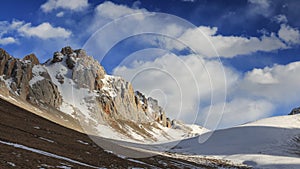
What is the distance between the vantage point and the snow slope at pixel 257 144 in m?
78.6

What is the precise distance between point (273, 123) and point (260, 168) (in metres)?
64.9

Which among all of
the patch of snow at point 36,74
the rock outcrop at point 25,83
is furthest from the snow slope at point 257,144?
the patch of snow at point 36,74

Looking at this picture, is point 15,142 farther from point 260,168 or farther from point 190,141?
point 190,141

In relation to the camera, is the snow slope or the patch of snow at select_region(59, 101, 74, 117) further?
the patch of snow at select_region(59, 101, 74, 117)

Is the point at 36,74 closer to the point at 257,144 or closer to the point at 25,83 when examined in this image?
the point at 25,83

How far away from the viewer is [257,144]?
326ft

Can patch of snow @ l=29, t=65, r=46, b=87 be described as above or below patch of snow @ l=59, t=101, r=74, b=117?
above

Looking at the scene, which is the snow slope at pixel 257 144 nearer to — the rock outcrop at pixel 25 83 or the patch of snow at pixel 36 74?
the rock outcrop at pixel 25 83

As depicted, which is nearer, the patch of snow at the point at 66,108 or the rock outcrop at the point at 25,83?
the rock outcrop at the point at 25,83

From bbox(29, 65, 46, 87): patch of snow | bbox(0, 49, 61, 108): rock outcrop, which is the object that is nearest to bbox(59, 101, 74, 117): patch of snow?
bbox(0, 49, 61, 108): rock outcrop

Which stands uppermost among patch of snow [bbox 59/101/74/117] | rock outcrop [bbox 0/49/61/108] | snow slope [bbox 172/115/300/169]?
rock outcrop [bbox 0/49/61/108]

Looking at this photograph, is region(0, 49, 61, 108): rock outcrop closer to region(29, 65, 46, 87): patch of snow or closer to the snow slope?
region(29, 65, 46, 87): patch of snow

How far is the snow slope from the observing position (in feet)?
258

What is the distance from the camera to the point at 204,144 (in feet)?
361
